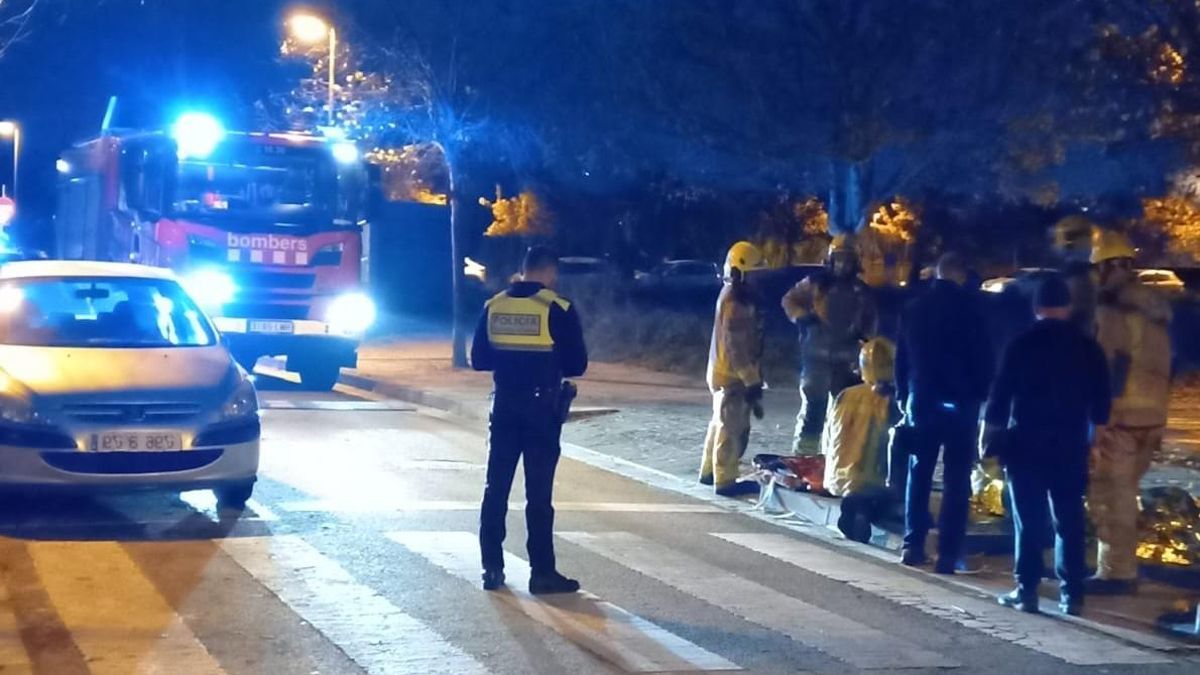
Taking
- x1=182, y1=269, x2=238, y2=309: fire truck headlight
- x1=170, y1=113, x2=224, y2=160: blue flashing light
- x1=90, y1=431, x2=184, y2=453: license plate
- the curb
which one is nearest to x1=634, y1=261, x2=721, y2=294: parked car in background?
the curb

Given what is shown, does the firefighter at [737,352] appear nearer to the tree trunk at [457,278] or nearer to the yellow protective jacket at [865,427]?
the yellow protective jacket at [865,427]

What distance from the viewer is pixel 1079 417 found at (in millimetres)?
8789

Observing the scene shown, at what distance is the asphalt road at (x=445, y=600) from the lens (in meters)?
7.41

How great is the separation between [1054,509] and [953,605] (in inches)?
29.0

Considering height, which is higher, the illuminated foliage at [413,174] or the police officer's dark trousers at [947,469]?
the illuminated foliage at [413,174]

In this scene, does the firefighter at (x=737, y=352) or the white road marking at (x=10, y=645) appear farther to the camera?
the firefighter at (x=737, y=352)

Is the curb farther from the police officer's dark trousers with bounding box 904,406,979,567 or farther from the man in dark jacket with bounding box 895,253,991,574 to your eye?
the man in dark jacket with bounding box 895,253,991,574

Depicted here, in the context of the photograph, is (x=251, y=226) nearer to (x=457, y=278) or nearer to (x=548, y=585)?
(x=457, y=278)

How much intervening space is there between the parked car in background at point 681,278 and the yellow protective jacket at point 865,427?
1993cm

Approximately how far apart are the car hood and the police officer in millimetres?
2586

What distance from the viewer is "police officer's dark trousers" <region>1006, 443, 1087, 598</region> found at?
28.9 feet

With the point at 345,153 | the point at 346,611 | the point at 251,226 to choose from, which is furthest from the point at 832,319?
the point at 251,226

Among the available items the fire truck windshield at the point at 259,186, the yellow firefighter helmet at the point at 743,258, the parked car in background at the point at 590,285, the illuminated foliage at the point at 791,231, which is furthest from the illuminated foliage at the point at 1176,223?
the yellow firefighter helmet at the point at 743,258

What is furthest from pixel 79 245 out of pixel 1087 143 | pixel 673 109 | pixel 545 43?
pixel 1087 143
